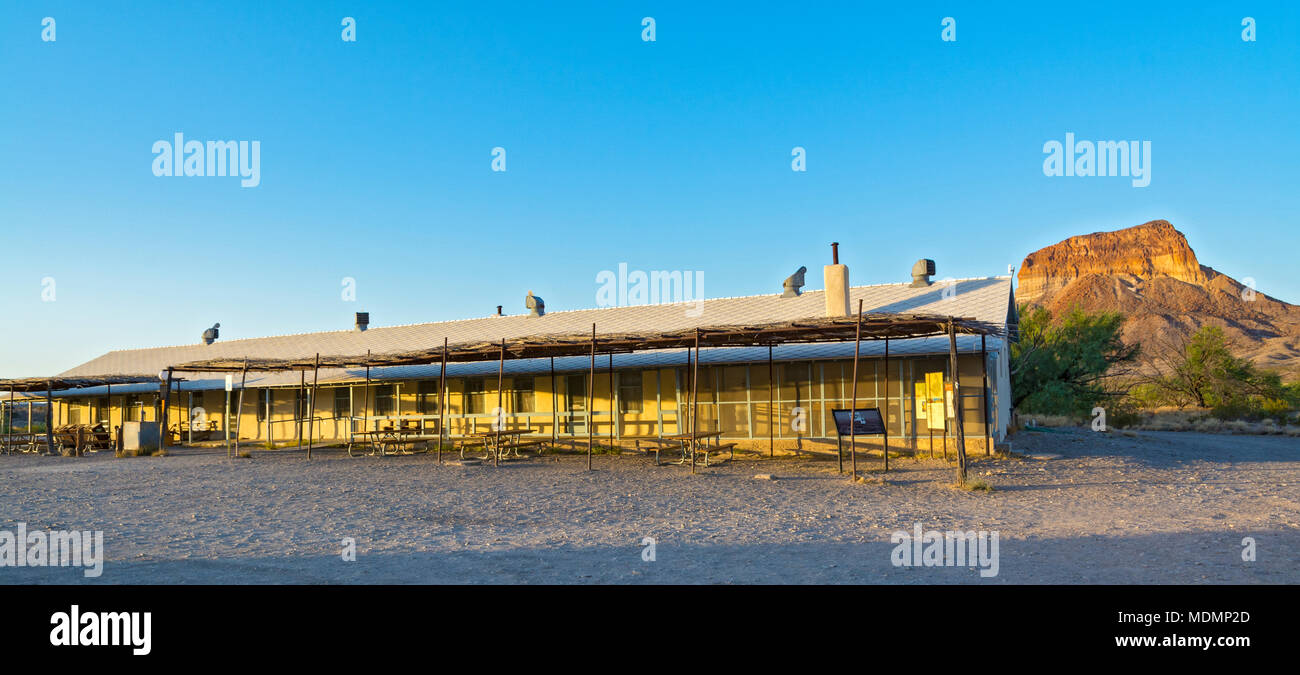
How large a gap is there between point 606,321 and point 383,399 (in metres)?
7.18

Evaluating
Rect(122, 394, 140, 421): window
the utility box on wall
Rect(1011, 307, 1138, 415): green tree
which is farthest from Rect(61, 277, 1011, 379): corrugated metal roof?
Rect(1011, 307, 1138, 415): green tree

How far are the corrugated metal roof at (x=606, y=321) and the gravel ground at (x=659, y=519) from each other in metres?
3.80

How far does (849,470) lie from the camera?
1477 centimetres

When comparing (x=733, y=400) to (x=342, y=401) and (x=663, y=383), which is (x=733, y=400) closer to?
(x=663, y=383)

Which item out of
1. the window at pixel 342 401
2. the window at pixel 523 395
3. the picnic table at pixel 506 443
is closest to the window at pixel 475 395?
the window at pixel 523 395

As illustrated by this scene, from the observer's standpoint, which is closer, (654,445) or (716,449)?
(716,449)

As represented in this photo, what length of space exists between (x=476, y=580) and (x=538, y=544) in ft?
5.75

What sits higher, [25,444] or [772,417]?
[772,417]

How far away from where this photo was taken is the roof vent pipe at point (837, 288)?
17.9 m

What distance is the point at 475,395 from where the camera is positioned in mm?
22391

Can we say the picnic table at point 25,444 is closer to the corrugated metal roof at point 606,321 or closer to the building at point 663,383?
the building at point 663,383

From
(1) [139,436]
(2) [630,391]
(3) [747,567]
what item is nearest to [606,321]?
(2) [630,391]

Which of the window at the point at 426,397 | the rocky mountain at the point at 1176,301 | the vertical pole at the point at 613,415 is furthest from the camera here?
the rocky mountain at the point at 1176,301
